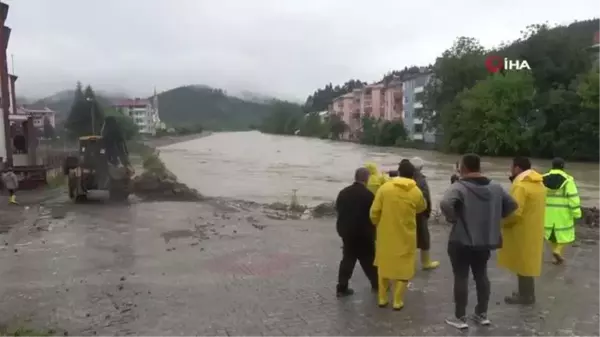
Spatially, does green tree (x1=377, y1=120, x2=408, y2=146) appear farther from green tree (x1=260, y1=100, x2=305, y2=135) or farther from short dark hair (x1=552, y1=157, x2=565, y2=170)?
short dark hair (x1=552, y1=157, x2=565, y2=170)

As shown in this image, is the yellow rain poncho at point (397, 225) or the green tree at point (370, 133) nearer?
the yellow rain poncho at point (397, 225)

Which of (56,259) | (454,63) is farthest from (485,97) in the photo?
(56,259)

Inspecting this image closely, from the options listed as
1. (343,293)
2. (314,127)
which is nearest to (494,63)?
(343,293)

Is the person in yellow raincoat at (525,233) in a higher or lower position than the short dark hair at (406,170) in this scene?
lower

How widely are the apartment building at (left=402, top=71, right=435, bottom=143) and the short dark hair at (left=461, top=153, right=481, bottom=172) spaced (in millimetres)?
88617

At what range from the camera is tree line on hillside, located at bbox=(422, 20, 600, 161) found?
165 feet

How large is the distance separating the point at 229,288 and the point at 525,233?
3.49m

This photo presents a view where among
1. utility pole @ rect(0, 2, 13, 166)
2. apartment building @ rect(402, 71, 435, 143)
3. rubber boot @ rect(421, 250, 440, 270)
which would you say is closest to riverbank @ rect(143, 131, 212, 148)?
apartment building @ rect(402, 71, 435, 143)

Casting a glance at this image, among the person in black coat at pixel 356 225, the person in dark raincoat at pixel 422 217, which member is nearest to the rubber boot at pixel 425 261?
the person in dark raincoat at pixel 422 217

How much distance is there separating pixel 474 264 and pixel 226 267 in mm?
4106

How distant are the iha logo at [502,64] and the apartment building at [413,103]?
27.1 meters

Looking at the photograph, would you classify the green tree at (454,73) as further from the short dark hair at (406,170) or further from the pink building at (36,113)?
the short dark hair at (406,170)

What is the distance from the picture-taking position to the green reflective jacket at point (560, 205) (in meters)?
8.27

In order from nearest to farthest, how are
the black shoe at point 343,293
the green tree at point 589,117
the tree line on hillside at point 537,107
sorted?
1. the black shoe at point 343,293
2. the green tree at point 589,117
3. the tree line on hillside at point 537,107
